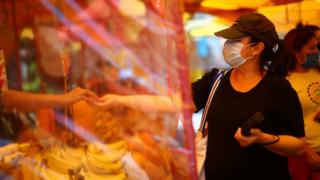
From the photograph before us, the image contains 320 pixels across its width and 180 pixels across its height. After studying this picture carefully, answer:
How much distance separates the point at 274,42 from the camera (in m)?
1.67

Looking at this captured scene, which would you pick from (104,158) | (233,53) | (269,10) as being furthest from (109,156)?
(269,10)

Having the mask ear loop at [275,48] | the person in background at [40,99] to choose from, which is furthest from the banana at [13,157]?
the mask ear loop at [275,48]

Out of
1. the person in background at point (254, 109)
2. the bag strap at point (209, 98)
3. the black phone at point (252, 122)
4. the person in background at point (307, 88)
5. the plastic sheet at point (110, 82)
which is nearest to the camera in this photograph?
the plastic sheet at point (110, 82)

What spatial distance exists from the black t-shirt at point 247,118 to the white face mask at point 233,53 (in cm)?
10

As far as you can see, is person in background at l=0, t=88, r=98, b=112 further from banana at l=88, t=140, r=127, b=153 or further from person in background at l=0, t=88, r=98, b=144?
banana at l=88, t=140, r=127, b=153

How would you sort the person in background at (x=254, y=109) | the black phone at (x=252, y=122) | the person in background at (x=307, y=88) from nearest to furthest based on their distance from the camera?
the black phone at (x=252, y=122) → the person in background at (x=254, y=109) → the person in background at (x=307, y=88)

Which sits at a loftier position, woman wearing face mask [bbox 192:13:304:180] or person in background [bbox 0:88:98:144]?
person in background [bbox 0:88:98:144]

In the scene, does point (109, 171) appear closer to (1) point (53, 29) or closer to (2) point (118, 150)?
(2) point (118, 150)

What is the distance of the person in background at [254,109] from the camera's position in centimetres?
159

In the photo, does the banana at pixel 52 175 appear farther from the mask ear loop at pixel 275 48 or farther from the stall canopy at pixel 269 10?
the stall canopy at pixel 269 10

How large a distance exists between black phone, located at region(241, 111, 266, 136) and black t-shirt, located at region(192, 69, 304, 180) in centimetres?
9

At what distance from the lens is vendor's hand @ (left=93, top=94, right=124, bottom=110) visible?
1.27m

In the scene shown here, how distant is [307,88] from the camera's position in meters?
2.50

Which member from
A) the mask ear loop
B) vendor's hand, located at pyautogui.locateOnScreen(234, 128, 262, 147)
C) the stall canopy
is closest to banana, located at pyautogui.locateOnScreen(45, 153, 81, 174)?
vendor's hand, located at pyautogui.locateOnScreen(234, 128, 262, 147)
